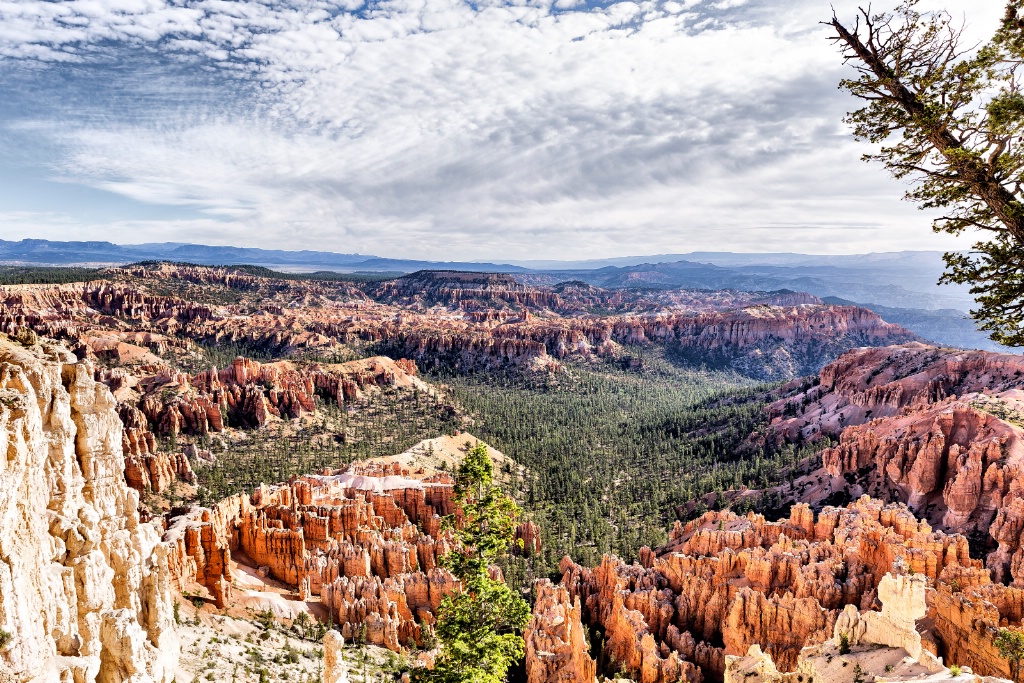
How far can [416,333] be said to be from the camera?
520 feet

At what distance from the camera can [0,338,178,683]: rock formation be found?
1154cm

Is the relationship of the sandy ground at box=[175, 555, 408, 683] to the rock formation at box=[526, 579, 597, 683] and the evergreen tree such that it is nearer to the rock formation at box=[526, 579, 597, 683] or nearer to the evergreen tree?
the rock formation at box=[526, 579, 597, 683]

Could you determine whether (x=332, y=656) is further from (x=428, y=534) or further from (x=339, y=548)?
(x=428, y=534)

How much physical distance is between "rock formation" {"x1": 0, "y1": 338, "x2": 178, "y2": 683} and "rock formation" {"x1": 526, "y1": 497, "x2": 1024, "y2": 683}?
711 inches

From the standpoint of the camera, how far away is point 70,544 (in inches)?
552

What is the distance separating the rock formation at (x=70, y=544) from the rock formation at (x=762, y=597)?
1807cm

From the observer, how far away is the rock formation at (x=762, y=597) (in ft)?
86.7

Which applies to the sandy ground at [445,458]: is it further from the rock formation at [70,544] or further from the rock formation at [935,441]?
the rock formation at [70,544]

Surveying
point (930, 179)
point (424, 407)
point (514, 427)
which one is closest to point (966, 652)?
point (930, 179)

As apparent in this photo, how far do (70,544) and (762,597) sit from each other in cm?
3042

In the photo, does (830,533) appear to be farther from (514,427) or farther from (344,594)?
(514,427)

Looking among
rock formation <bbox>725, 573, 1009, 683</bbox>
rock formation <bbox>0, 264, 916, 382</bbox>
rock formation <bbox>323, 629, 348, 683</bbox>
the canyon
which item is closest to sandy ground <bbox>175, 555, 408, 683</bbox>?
the canyon

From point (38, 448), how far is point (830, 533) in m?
42.6

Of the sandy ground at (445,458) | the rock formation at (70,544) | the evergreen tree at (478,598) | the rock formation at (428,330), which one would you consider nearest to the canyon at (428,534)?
the rock formation at (70,544)
